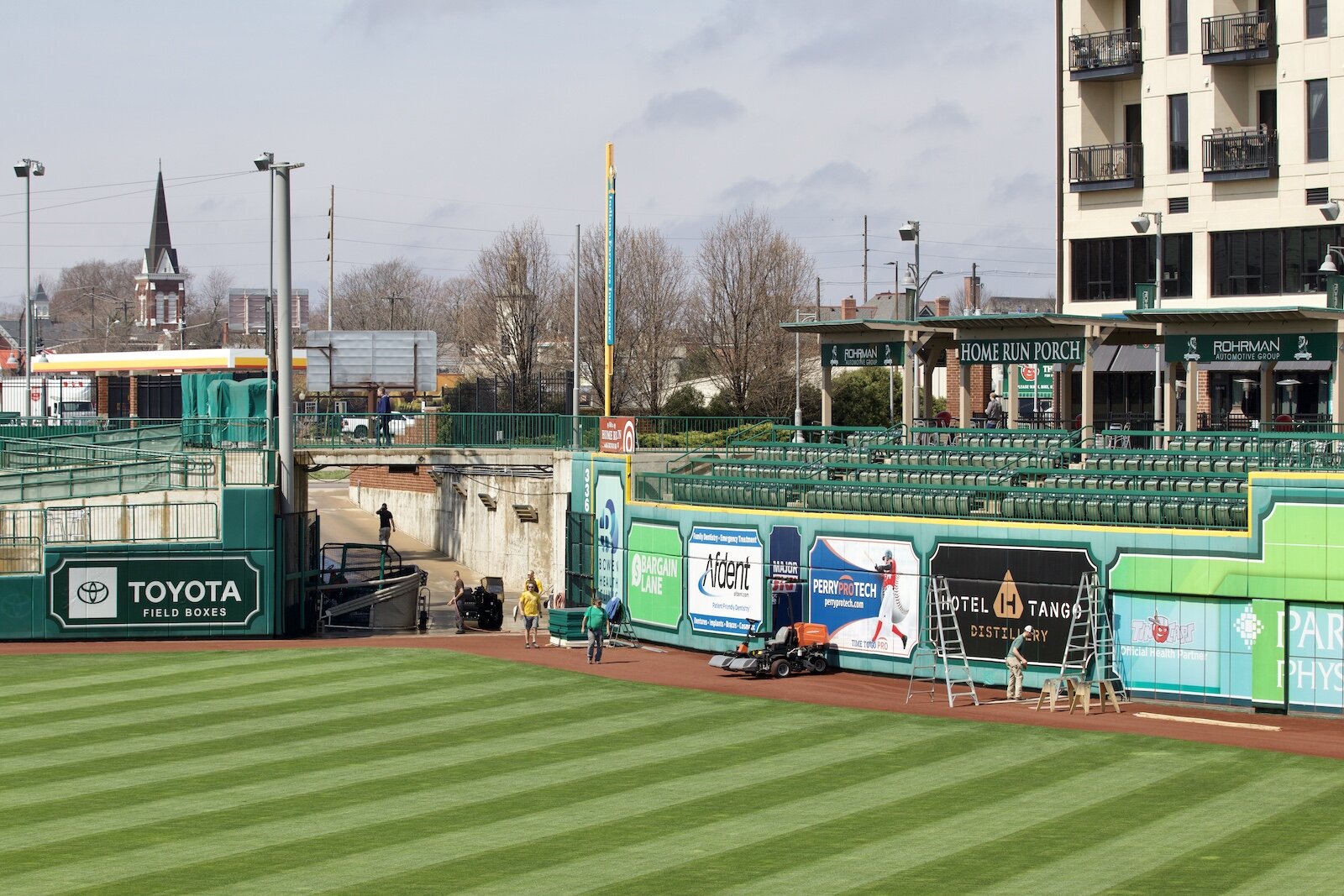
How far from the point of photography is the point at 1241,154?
4575 cm

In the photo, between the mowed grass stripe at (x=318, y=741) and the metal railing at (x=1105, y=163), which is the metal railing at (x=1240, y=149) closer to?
the metal railing at (x=1105, y=163)

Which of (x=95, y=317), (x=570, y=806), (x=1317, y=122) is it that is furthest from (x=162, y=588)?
(x=95, y=317)

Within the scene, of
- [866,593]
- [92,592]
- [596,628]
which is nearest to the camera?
[866,593]

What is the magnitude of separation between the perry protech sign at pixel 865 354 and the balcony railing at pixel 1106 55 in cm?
1556

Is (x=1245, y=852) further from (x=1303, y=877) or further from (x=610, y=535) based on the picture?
(x=610, y=535)

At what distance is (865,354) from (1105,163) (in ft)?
49.6

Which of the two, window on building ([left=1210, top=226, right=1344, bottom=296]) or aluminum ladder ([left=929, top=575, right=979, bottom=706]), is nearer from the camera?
aluminum ladder ([left=929, top=575, right=979, bottom=706])

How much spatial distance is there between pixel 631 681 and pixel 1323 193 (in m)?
28.3

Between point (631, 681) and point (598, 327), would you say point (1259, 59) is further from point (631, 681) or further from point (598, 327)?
point (598, 327)

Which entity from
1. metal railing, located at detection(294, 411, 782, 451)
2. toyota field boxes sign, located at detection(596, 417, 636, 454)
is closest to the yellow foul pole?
toyota field boxes sign, located at detection(596, 417, 636, 454)

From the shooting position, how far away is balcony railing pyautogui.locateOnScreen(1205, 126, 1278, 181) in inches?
1784

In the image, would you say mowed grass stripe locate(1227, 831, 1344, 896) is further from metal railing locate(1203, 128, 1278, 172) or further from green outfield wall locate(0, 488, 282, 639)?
metal railing locate(1203, 128, 1278, 172)

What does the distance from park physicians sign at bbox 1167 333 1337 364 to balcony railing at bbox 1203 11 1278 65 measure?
50.1ft

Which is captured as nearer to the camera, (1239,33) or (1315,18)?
(1315,18)
